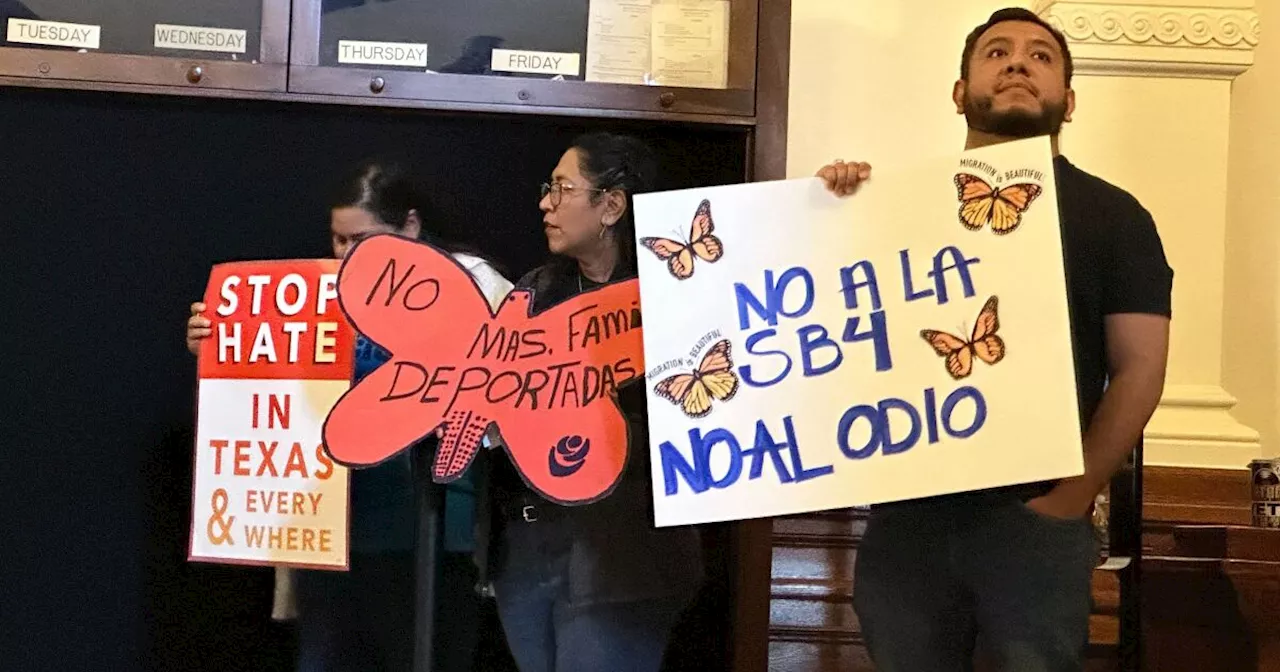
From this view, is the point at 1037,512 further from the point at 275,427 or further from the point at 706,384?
the point at 275,427

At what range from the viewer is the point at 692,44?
1.28 m

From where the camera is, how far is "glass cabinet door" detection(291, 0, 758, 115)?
4.10 ft

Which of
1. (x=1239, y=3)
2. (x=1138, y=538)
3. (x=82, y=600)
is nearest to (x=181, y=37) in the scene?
(x=82, y=600)

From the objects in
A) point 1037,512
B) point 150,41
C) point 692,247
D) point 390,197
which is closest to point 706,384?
point 692,247

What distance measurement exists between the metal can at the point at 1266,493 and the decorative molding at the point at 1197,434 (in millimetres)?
94

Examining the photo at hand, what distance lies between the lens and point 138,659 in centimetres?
131

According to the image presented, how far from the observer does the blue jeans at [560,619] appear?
119 centimetres

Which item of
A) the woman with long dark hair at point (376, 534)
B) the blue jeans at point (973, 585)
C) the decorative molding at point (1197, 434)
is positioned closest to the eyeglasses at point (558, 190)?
the woman with long dark hair at point (376, 534)

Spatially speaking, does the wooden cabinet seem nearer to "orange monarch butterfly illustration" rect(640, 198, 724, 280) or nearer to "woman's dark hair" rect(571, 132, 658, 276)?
"woman's dark hair" rect(571, 132, 658, 276)

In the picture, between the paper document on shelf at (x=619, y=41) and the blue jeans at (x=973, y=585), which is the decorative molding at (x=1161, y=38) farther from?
the blue jeans at (x=973, y=585)

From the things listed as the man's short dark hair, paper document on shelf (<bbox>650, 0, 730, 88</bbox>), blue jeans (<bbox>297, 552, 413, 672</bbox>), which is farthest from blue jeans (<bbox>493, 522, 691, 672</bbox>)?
the man's short dark hair

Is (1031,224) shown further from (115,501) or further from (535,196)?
(115,501)

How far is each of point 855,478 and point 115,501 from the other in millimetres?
878

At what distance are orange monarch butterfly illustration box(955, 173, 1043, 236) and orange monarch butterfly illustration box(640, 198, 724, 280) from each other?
25 centimetres
